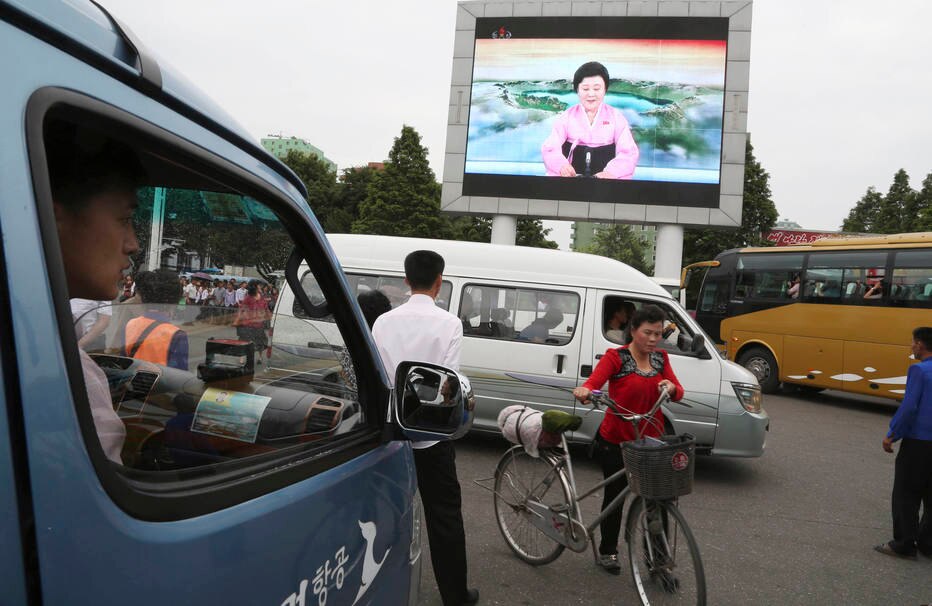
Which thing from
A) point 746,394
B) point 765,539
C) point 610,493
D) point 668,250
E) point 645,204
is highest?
point 645,204

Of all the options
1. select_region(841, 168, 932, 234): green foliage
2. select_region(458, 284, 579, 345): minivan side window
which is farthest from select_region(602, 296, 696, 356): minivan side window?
select_region(841, 168, 932, 234): green foliage

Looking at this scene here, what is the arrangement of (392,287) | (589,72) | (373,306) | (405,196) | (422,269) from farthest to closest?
1. (405,196)
2. (589,72)
3. (392,287)
4. (373,306)
5. (422,269)

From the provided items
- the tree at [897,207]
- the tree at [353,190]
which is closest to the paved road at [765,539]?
the tree at [353,190]

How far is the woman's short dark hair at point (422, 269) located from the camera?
10.3 feet

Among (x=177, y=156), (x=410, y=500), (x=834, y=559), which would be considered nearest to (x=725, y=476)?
(x=834, y=559)

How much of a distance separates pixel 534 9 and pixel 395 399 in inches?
951

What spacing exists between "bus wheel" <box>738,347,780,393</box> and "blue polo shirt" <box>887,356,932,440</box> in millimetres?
8588

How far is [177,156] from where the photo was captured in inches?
42.2

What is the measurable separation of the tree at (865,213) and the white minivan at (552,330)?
181 ft

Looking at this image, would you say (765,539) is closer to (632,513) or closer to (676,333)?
(632,513)

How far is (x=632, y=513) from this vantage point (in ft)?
10.6

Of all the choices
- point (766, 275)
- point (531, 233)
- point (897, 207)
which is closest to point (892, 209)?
point (897, 207)

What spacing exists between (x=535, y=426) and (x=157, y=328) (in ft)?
8.16

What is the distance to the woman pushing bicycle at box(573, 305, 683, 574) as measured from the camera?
356 centimetres
